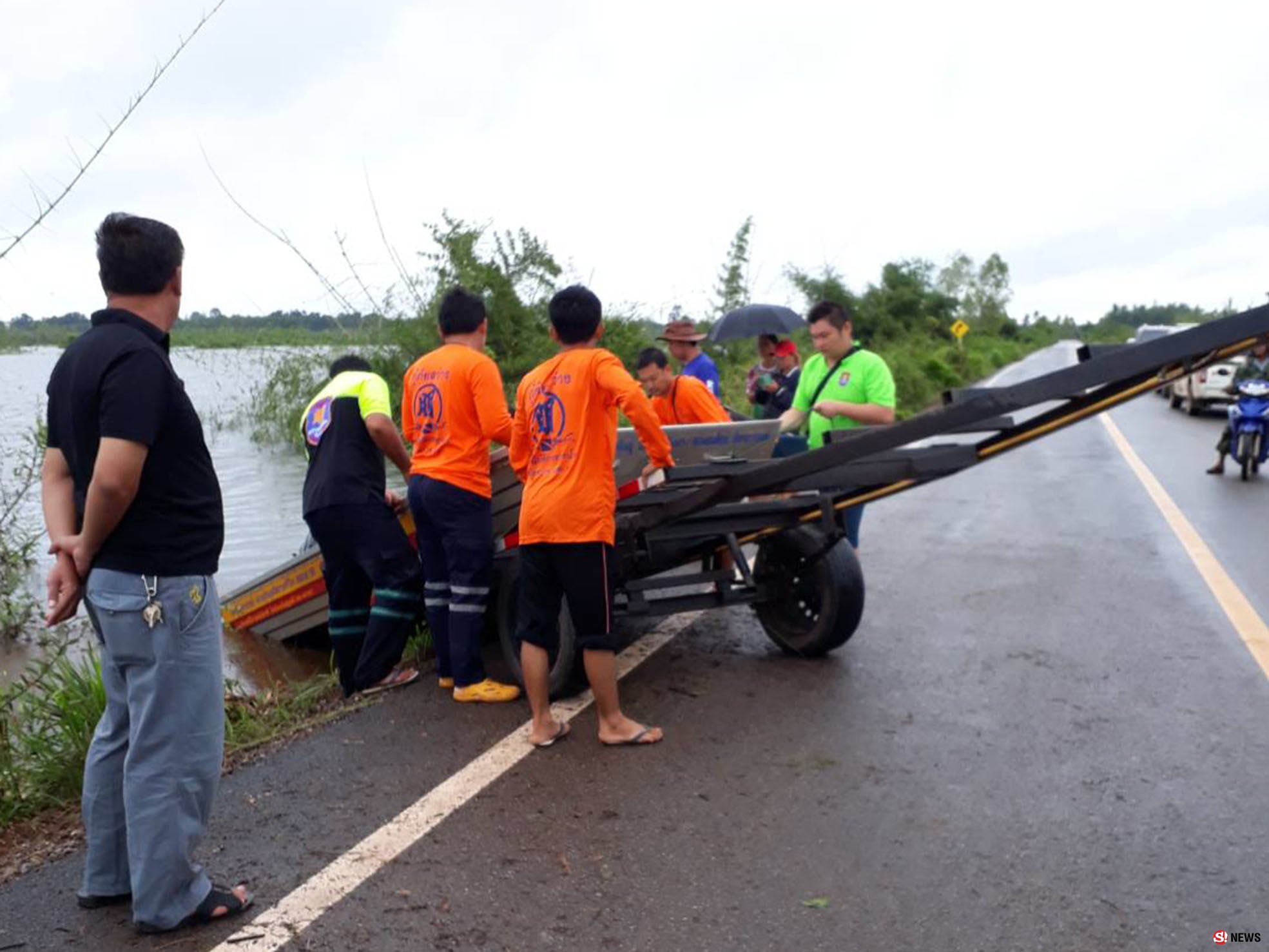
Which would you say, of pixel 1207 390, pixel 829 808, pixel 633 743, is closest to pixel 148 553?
pixel 633 743

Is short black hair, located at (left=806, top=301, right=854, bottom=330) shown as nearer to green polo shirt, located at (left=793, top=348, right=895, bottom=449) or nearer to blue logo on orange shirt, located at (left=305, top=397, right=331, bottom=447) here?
green polo shirt, located at (left=793, top=348, right=895, bottom=449)

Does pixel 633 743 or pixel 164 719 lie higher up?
pixel 164 719

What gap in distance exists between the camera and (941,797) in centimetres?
419

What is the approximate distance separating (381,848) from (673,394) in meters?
3.69

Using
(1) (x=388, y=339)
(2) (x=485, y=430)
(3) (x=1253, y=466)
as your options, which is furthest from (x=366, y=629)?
(3) (x=1253, y=466)

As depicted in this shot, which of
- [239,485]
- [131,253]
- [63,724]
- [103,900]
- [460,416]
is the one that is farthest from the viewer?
[239,485]

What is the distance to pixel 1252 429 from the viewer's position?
12.8 meters

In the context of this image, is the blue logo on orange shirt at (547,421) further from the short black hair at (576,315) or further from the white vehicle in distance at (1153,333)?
the white vehicle in distance at (1153,333)

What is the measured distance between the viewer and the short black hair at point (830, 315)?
660cm

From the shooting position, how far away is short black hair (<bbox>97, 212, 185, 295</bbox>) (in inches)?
127

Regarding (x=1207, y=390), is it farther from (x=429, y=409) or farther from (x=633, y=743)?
(x=633, y=743)

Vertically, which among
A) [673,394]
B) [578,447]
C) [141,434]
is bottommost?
[578,447]

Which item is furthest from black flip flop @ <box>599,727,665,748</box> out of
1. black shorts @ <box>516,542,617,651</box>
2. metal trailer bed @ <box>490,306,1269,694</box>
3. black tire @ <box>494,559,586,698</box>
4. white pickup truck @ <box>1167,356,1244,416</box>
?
white pickup truck @ <box>1167,356,1244,416</box>

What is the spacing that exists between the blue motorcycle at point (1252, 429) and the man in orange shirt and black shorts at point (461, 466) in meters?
10.4
